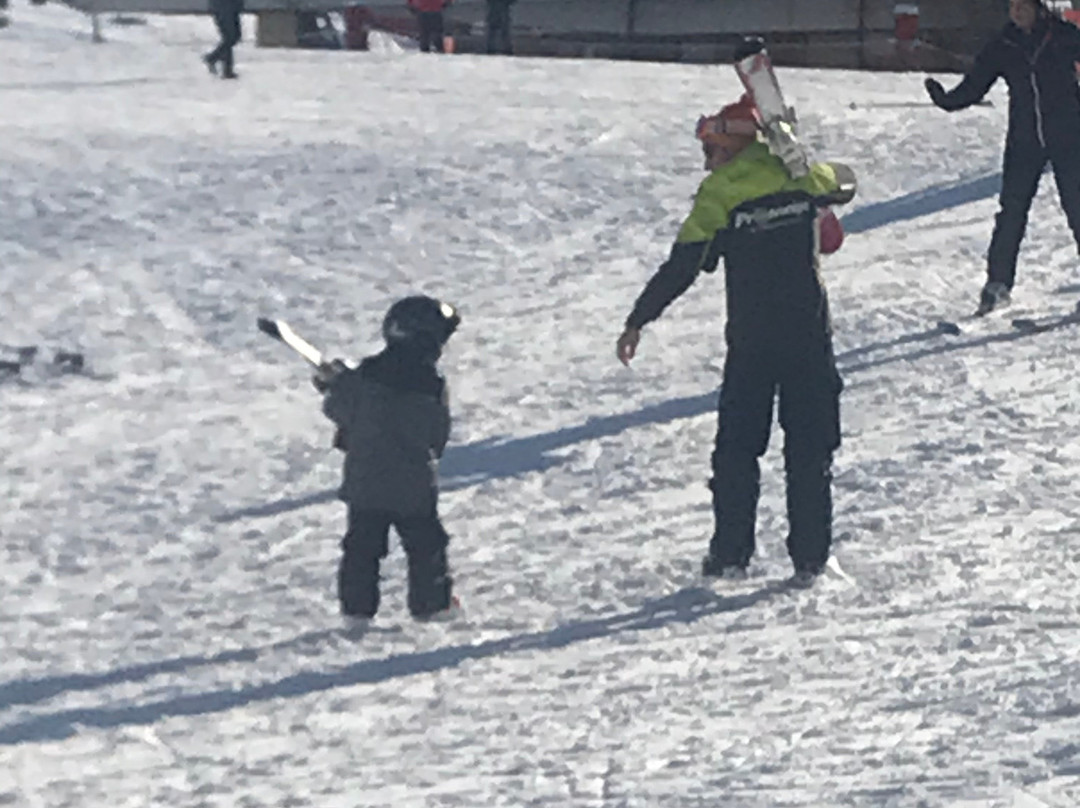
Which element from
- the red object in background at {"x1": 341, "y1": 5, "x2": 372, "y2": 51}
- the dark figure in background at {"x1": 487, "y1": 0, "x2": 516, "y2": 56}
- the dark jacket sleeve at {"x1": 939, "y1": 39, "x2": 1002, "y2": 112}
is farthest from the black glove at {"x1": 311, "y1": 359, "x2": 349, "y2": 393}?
the red object in background at {"x1": 341, "y1": 5, "x2": 372, "y2": 51}

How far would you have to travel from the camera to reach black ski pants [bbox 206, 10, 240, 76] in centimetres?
2198

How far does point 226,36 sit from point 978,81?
1253 cm

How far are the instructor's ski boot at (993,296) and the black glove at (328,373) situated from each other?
4994mm

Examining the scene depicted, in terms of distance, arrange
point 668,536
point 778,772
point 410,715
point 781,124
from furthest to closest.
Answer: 1. point 668,536
2. point 781,124
3. point 410,715
4. point 778,772

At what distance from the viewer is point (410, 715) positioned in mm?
6359

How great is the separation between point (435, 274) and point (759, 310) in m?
6.28

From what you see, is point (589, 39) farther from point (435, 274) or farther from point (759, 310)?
point (759, 310)

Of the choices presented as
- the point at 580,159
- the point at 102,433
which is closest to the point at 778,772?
the point at 102,433

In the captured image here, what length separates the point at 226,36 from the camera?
2208 cm

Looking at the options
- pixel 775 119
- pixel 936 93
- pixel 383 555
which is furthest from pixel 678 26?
pixel 383 555

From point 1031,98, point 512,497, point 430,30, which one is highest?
point 1031,98

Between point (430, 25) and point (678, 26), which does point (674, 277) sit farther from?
point (678, 26)

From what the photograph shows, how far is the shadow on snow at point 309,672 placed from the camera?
254 inches

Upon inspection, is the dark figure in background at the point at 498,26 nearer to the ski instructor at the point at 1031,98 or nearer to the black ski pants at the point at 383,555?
the ski instructor at the point at 1031,98
